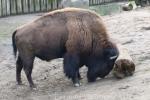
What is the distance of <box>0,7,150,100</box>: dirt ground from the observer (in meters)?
7.86

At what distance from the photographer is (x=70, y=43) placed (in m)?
8.99

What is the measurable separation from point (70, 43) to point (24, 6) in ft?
28.4

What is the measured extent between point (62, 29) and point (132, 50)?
196 cm

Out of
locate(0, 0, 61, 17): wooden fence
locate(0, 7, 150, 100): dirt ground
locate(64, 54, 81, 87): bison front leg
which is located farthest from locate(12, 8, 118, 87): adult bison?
locate(0, 0, 61, 17): wooden fence

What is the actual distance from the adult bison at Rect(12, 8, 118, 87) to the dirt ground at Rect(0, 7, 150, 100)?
1.03 ft

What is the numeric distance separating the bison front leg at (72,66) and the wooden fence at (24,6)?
8.00m

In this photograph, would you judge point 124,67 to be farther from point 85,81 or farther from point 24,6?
point 24,6

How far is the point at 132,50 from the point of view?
1038 cm

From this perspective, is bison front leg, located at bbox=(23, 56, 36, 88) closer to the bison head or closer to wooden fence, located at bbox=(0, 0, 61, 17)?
the bison head

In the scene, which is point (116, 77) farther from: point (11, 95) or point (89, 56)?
point (11, 95)

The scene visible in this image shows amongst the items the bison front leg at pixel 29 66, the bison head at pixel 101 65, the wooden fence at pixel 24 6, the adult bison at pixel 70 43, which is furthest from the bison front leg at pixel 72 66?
the wooden fence at pixel 24 6

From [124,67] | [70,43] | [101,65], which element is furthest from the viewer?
[101,65]

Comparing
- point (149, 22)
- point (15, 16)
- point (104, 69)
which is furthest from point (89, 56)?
point (15, 16)

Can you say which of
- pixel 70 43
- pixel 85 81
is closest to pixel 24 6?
pixel 85 81
